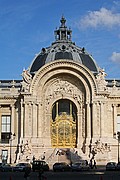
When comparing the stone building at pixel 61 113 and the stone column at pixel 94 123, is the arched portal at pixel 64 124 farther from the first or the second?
the stone column at pixel 94 123

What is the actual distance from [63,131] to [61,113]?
8.17 feet

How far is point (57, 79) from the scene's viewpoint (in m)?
59.8

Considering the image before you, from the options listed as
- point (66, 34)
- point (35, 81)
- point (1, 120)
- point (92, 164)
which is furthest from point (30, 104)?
point (66, 34)

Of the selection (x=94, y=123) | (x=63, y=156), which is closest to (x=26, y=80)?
(x=94, y=123)

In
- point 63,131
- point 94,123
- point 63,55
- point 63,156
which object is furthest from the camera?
Answer: point 63,55

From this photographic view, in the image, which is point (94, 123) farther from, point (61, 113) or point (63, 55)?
point (63, 55)

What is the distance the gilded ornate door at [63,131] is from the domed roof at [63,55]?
7867mm

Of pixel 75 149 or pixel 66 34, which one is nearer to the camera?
pixel 75 149

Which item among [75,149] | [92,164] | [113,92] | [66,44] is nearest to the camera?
[92,164]

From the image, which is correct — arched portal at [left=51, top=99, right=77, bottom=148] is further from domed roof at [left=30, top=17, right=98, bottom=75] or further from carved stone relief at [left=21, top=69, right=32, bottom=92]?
domed roof at [left=30, top=17, right=98, bottom=75]

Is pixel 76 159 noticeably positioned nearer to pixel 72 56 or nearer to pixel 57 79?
pixel 57 79

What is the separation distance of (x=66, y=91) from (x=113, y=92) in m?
6.85

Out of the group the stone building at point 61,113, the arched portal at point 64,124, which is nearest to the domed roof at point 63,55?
the stone building at point 61,113

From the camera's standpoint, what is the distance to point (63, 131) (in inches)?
2351
